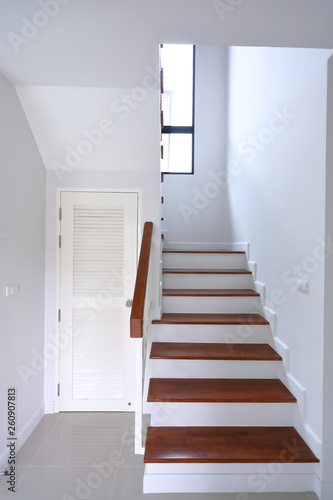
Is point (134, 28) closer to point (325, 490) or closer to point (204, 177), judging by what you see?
point (325, 490)

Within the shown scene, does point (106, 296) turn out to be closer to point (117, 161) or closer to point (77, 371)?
point (77, 371)

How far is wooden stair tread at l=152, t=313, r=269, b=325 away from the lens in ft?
8.34

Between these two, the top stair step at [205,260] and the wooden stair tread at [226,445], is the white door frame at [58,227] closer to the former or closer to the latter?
the top stair step at [205,260]

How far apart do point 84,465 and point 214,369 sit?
1.09 m

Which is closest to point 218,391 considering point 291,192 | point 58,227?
point 291,192

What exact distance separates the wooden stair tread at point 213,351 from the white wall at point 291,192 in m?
0.19

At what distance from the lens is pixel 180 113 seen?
4883mm

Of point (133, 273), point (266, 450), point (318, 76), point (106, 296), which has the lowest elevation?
point (266, 450)

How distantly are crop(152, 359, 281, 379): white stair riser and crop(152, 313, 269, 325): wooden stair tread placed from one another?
1.09ft

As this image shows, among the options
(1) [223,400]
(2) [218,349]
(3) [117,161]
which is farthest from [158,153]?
(1) [223,400]

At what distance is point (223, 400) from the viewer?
203cm

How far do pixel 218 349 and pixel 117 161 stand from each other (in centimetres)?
178

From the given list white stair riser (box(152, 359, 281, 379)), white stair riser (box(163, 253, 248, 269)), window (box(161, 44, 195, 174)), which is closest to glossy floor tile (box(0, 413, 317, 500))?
white stair riser (box(152, 359, 281, 379))

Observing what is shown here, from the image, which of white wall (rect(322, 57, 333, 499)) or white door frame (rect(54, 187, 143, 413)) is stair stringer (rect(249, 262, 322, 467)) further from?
white door frame (rect(54, 187, 143, 413))
